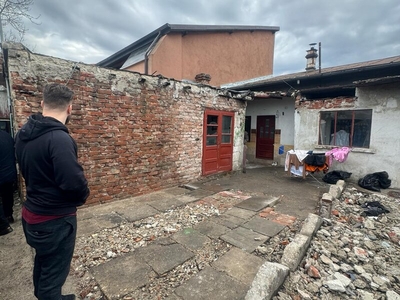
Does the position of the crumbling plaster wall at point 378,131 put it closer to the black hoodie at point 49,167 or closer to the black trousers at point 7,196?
the black hoodie at point 49,167

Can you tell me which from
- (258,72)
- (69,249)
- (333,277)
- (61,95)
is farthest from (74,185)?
(258,72)

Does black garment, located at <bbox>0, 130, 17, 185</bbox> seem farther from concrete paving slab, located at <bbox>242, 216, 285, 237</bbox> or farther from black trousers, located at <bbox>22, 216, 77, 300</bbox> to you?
concrete paving slab, located at <bbox>242, 216, 285, 237</bbox>

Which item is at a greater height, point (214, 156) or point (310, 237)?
point (214, 156)

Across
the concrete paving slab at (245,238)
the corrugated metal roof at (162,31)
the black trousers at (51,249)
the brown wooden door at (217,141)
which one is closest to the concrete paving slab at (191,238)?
the concrete paving slab at (245,238)

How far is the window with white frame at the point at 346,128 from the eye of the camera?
641 cm

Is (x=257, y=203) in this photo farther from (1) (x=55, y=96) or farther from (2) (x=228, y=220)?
(1) (x=55, y=96)

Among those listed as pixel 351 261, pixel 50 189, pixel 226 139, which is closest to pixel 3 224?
pixel 50 189

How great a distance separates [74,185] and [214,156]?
567 centimetres

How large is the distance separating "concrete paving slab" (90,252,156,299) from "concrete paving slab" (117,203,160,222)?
1.20m

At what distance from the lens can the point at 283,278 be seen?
2191mm

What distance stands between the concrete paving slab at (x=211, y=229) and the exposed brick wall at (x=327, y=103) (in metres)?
5.95

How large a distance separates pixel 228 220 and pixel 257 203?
3.67 ft

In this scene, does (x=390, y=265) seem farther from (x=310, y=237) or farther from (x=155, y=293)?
(x=155, y=293)

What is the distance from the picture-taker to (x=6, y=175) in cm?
332
